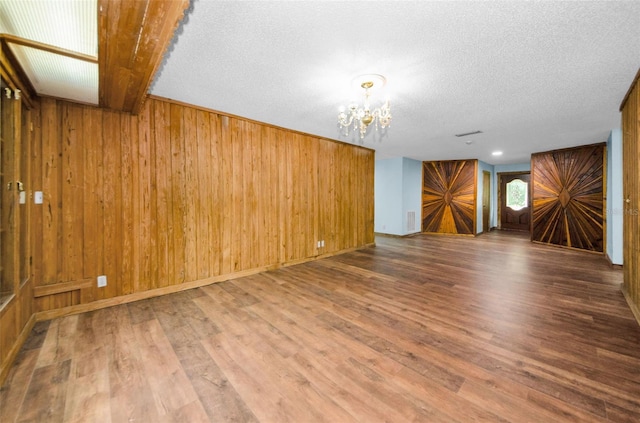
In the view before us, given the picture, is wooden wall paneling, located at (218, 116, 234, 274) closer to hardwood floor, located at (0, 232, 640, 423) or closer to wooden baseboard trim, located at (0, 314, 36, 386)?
hardwood floor, located at (0, 232, 640, 423)

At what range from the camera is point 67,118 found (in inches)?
100

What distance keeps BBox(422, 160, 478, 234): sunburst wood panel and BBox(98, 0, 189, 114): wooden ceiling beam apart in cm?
789

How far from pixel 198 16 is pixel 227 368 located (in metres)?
2.46

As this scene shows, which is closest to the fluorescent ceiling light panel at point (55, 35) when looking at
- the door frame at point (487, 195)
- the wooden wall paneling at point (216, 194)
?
the wooden wall paneling at point (216, 194)

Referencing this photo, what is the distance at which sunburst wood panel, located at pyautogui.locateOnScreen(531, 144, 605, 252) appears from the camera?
534 cm

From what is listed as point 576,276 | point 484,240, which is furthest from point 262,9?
point 484,240

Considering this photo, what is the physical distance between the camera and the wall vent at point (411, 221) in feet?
24.7

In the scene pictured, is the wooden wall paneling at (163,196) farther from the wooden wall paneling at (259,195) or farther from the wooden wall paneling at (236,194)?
the wooden wall paneling at (259,195)

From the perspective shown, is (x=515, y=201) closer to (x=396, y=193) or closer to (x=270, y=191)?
(x=396, y=193)

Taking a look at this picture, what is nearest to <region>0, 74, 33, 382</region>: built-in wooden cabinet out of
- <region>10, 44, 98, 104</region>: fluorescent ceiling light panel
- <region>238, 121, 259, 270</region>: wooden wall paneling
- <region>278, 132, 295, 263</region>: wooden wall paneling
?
<region>10, 44, 98, 104</region>: fluorescent ceiling light panel

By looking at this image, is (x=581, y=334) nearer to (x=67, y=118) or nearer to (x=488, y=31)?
(x=488, y=31)

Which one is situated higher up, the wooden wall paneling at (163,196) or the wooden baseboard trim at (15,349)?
the wooden wall paneling at (163,196)

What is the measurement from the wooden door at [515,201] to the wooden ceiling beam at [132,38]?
10.9 metres

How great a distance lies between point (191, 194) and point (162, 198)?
34 centimetres
